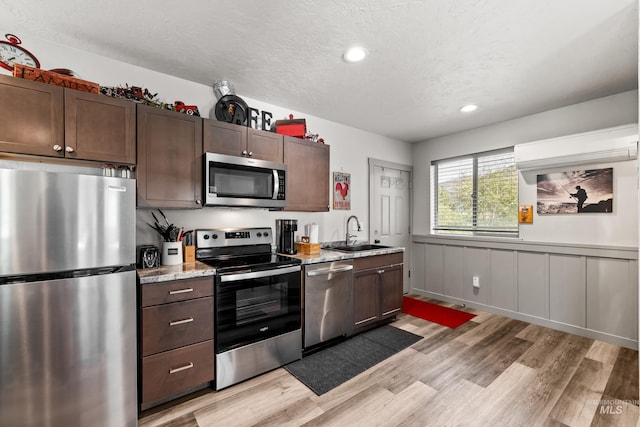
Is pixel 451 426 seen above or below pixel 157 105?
below

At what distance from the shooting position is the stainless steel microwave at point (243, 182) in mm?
2336

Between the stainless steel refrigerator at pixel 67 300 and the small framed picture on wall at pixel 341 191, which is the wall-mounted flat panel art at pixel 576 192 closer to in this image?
the small framed picture on wall at pixel 341 191

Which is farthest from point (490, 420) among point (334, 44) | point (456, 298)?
point (334, 44)

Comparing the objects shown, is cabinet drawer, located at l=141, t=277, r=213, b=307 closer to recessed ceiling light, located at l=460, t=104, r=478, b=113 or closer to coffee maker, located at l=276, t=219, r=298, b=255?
coffee maker, located at l=276, t=219, r=298, b=255

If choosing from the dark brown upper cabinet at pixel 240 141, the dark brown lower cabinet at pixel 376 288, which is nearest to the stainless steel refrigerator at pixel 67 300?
the dark brown upper cabinet at pixel 240 141

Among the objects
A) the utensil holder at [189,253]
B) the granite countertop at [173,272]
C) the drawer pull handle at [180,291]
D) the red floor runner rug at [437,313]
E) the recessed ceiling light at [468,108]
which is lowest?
the red floor runner rug at [437,313]

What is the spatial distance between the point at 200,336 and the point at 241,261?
26.8 inches

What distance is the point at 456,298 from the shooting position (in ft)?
13.4

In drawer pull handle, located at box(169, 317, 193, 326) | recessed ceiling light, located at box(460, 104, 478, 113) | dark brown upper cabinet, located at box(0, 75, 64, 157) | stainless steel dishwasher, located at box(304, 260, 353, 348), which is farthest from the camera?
recessed ceiling light, located at box(460, 104, 478, 113)

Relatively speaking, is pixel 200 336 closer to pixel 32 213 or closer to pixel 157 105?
pixel 32 213

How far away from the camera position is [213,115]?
2.70 meters

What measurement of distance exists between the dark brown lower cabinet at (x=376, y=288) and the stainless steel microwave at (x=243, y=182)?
117 cm

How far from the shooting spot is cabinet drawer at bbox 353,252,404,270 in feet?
9.94

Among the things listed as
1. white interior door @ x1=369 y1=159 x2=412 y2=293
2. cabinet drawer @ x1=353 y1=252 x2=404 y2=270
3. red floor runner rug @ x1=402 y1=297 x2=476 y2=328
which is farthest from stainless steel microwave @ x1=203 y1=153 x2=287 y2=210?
red floor runner rug @ x1=402 y1=297 x2=476 y2=328
